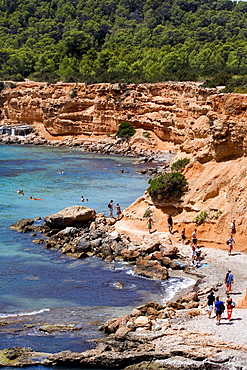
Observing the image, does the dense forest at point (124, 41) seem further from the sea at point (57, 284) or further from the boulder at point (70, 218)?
the boulder at point (70, 218)

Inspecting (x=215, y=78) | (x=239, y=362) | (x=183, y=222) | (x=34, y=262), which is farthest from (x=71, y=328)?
(x=215, y=78)

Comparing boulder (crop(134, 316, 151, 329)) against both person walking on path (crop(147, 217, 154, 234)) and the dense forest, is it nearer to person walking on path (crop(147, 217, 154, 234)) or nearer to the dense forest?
person walking on path (crop(147, 217, 154, 234))

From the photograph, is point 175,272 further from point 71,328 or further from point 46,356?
point 46,356

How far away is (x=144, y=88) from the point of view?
76688 mm

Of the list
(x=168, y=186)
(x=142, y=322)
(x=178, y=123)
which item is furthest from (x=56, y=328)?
(x=178, y=123)

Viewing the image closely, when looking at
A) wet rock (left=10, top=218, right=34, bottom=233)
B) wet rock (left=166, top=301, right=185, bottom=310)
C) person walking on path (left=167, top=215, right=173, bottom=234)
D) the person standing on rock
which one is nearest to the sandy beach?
wet rock (left=166, top=301, right=185, bottom=310)

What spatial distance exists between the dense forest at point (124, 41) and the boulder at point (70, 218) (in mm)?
26666

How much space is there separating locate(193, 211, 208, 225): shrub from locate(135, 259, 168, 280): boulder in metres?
3.93

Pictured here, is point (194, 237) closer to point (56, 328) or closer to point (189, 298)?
point (189, 298)

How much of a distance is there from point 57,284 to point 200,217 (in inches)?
338

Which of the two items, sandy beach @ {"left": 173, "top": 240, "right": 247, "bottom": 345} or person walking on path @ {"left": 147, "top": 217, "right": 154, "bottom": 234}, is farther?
person walking on path @ {"left": 147, "top": 217, "right": 154, "bottom": 234}

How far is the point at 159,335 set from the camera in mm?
18688

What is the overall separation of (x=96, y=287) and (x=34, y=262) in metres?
5.07

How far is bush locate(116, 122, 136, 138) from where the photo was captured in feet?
242
